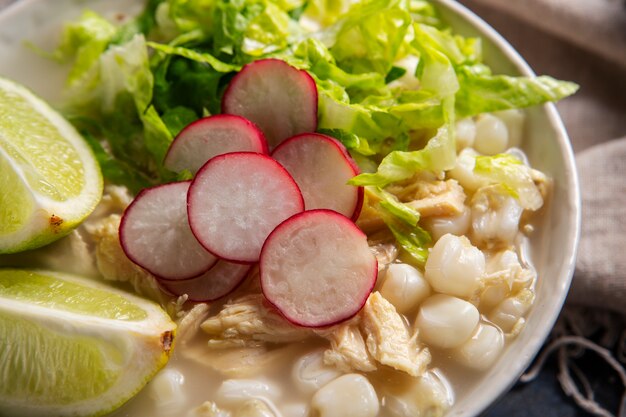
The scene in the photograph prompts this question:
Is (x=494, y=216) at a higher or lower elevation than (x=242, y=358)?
higher

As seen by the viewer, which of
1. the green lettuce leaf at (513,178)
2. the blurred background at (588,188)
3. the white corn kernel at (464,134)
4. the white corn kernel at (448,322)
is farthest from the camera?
the blurred background at (588,188)

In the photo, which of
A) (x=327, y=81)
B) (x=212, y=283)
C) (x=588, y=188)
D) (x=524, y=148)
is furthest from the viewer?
(x=588, y=188)

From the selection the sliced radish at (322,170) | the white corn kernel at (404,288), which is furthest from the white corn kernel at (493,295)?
the sliced radish at (322,170)

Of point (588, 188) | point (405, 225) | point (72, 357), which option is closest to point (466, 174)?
point (405, 225)

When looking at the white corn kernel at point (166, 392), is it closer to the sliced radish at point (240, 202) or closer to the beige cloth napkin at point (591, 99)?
the sliced radish at point (240, 202)

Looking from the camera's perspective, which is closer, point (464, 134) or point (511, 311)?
point (511, 311)

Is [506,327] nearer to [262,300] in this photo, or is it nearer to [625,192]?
[262,300]

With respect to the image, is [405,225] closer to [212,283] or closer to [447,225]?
[447,225]
